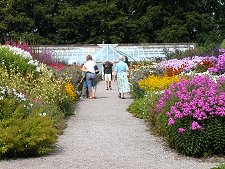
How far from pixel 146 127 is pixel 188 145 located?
136 inches

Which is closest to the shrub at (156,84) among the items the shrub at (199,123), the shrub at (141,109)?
the shrub at (141,109)

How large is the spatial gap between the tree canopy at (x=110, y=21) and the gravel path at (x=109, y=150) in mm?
37436

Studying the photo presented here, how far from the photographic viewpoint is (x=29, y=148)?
7.81 meters

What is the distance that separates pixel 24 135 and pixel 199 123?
269 cm

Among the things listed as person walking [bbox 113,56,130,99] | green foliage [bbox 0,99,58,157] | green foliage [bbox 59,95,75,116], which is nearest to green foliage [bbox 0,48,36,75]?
green foliage [bbox 59,95,75,116]

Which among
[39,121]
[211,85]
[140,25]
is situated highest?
[140,25]

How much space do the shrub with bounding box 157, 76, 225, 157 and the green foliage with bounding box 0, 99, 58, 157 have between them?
1.96m

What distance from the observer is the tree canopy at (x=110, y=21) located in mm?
49438

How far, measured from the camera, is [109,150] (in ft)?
28.0

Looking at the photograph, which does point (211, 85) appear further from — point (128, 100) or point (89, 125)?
point (128, 100)

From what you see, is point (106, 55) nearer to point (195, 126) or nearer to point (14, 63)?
point (14, 63)

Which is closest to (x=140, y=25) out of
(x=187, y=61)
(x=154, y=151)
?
(x=187, y=61)

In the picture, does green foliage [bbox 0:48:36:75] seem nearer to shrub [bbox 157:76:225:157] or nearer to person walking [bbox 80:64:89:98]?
person walking [bbox 80:64:89:98]

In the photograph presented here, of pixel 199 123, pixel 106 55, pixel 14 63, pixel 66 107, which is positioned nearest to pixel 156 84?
pixel 66 107
